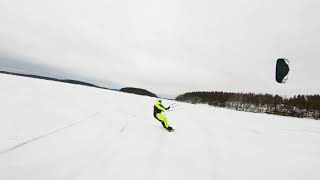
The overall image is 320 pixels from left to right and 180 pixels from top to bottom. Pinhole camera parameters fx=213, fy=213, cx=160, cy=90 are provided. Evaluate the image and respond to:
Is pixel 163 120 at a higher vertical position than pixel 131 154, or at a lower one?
higher

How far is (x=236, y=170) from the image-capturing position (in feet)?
16.2

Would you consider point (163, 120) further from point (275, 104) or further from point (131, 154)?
point (275, 104)

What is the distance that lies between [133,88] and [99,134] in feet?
352

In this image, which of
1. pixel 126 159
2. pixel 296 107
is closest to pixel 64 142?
pixel 126 159

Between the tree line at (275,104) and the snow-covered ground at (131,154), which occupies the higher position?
the tree line at (275,104)

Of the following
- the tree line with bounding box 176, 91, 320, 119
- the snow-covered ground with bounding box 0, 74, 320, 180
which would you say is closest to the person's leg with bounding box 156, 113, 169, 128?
the snow-covered ground with bounding box 0, 74, 320, 180

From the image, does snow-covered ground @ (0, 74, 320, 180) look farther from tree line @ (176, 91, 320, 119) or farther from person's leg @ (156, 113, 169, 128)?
tree line @ (176, 91, 320, 119)

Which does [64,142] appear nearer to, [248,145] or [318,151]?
[248,145]

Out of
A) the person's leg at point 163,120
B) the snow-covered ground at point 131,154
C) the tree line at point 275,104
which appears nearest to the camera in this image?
the snow-covered ground at point 131,154

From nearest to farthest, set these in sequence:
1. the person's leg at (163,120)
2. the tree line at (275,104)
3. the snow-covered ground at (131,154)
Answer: the snow-covered ground at (131,154)
the person's leg at (163,120)
the tree line at (275,104)

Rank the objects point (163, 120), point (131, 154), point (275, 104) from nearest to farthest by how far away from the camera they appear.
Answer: point (131, 154)
point (163, 120)
point (275, 104)

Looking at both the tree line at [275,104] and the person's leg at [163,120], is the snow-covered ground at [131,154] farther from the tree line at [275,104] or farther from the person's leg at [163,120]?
the tree line at [275,104]

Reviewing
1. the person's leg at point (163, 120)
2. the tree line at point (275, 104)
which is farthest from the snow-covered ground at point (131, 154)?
the tree line at point (275, 104)

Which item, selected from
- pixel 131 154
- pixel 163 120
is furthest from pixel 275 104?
pixel 131 154
